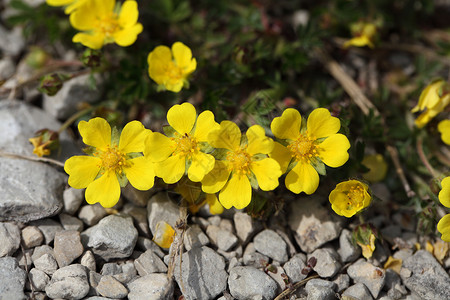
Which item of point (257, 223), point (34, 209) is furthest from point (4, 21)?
point (257, 223)

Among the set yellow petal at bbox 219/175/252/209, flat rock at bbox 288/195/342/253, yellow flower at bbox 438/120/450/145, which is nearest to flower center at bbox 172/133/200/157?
yellow petal at bbox 219/175/252/209

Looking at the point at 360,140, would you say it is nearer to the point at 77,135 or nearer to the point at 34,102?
the point at 77,135

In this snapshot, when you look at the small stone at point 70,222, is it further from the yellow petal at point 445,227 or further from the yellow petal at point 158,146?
the yellow petal at point 445,227

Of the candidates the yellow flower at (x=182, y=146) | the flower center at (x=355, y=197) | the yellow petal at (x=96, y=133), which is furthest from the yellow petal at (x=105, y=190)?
the flower center at (x=355, y=197)

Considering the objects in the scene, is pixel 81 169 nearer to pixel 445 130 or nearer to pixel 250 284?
pixel 250 284

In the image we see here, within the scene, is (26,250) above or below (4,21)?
below

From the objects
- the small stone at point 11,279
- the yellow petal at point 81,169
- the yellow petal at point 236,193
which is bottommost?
the small stone at point 11,279

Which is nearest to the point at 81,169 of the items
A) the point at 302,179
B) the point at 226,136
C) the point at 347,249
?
the point at 226,136
